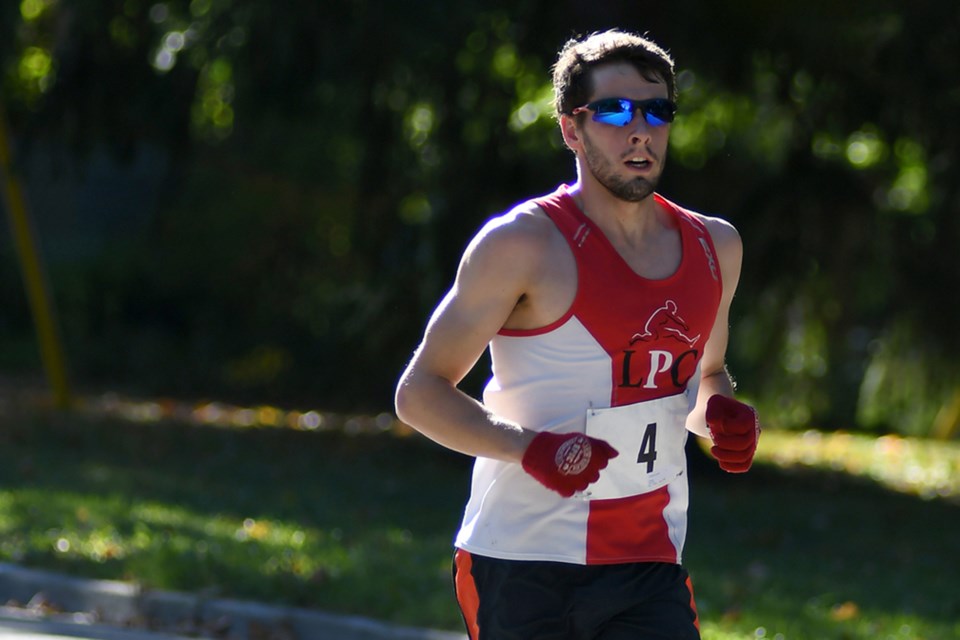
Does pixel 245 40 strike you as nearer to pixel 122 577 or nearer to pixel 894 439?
pixel 122 577

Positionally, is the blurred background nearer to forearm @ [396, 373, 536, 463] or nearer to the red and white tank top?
the red and white tank top

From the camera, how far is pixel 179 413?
57.9 ft

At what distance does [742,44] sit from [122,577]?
6.96m

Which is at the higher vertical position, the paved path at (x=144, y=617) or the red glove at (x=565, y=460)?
the red glove at (x=565, y=460)

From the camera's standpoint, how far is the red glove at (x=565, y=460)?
10.3 ft

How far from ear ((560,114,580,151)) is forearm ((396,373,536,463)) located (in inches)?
24.6

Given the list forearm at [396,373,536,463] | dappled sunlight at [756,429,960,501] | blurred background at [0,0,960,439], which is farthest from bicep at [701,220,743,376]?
dappled sunlight at [756,429,960,501]

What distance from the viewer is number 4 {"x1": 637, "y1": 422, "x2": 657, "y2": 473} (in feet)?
11.2

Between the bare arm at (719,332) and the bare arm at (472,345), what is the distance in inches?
22.4

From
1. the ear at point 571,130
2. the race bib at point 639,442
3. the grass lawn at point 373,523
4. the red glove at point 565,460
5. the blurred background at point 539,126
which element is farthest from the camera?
the blurred background at point 539,126

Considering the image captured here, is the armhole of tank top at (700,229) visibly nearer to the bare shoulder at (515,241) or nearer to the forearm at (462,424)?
the bare shoulder at (515,241)

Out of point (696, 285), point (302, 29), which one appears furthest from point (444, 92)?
point (696, 285)

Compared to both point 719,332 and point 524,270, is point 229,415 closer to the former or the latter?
point 719,332

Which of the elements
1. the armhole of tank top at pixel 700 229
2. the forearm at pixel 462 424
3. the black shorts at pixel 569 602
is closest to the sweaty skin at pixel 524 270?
the forearm at pixel 462 424
